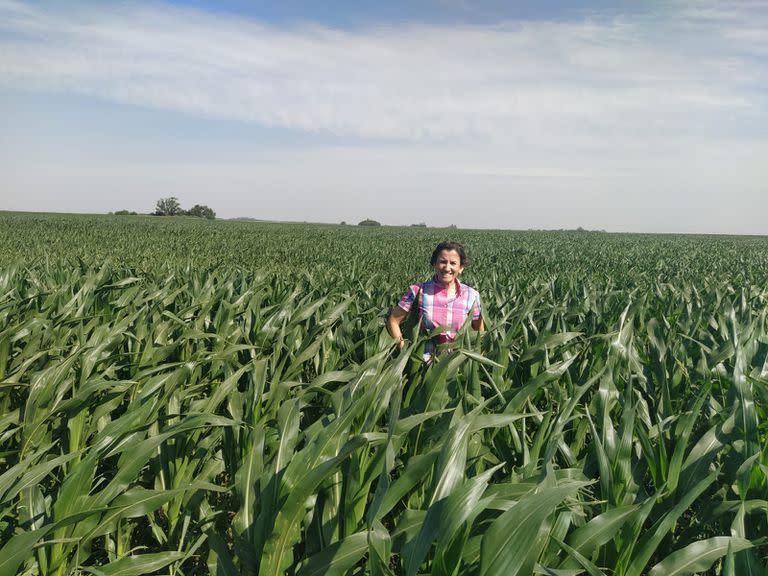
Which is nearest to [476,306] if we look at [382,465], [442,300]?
[442,300]

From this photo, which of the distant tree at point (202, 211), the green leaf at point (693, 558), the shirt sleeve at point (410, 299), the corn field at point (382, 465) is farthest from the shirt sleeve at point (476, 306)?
the distant tree at point (202, 211)

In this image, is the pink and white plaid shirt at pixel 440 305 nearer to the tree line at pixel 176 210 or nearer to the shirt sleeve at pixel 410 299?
the shirt sleeve at pixel 410 299

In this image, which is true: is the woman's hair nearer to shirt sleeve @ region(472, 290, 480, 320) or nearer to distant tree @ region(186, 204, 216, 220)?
shirt sleeve @ region(472, 290, 480, 320)

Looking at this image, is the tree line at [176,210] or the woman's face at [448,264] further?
the tree line at [176,210]

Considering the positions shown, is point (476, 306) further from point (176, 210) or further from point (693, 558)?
point (176, 210)

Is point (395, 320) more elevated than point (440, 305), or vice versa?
point (440, 305)

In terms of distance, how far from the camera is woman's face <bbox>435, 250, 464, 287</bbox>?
439 centimetres

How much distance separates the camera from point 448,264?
4395 mm

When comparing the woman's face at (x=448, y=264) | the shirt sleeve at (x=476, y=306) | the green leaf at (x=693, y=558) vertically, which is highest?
the woman's face at (x=448, y=264)

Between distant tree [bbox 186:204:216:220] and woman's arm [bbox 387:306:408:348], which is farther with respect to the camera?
distant tree [bbox 186:204:216:220]

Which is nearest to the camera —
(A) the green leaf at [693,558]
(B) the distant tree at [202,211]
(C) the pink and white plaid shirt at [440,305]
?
(A) the green leaf at [693,558]

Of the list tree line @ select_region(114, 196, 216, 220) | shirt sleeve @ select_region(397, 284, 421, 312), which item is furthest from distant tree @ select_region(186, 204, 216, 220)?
shirt sleeve @ select_region(397, 284, 421, 312)

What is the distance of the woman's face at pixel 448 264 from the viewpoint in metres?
4.39

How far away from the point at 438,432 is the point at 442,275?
88.6 inches
